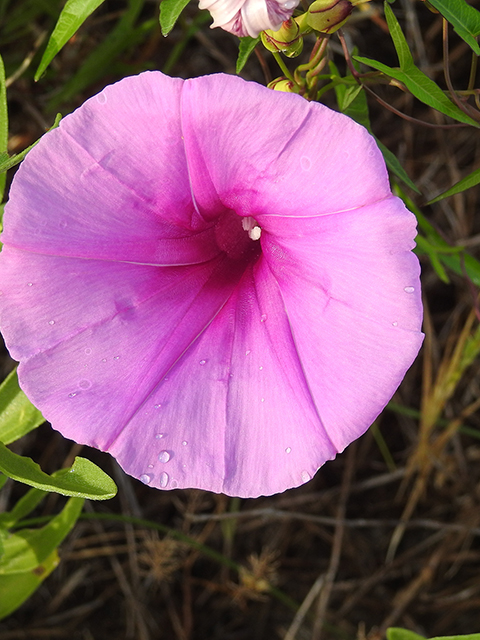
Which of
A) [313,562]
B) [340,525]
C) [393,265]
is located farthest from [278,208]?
[313,562]

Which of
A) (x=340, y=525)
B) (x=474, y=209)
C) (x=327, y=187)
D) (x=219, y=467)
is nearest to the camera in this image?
(x=327, y=187)

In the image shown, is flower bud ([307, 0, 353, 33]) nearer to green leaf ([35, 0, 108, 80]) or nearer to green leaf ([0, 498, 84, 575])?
green leaf ([35, 0, 108, 80])

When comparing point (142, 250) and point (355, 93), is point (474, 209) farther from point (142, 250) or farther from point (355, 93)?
point (142, 250)

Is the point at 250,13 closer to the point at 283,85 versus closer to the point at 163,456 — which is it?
the point at 283,85

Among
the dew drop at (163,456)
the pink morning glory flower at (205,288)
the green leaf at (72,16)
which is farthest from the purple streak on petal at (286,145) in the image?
the dew drop at (163,456)

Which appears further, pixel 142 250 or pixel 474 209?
pixel 474 209

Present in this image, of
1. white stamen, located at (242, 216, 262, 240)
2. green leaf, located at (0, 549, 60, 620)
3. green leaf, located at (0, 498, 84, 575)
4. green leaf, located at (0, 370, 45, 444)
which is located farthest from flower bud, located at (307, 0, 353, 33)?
green leaf, located at (0, 549, 60, 620)

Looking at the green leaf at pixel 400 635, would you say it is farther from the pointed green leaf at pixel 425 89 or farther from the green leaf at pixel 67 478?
the pointed green leaf at pixel 425 89
